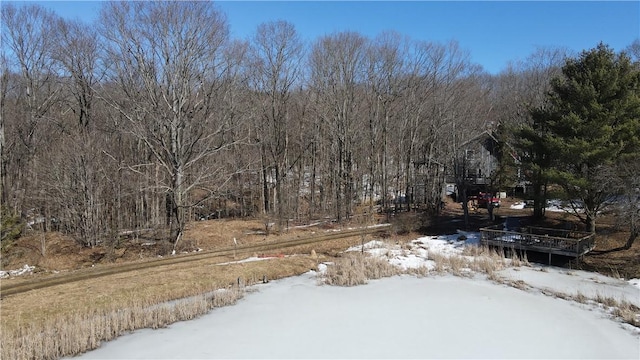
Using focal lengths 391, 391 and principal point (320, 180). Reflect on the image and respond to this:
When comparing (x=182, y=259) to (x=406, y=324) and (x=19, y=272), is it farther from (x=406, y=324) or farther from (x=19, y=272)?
(x=406, y=324)

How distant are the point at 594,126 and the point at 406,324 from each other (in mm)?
16099

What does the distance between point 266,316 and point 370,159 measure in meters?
27.4

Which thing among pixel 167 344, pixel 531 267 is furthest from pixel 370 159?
pixel 167 344

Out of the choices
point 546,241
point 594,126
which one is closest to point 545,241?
point 546,241

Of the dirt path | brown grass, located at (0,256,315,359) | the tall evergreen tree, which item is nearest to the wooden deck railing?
the tall evergreen tree

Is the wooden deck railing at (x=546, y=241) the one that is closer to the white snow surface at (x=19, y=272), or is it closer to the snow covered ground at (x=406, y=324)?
the snow covered ground at (x=406, y=324)

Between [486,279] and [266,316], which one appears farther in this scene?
[486,279]

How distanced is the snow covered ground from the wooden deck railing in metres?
2.98

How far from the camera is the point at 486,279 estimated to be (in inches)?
666

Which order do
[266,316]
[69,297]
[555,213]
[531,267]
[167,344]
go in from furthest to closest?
[555,213] < [531,267] < [69,297] < [266,316] < [167,344]

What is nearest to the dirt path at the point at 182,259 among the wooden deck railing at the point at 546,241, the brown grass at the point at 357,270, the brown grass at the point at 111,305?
the brown grass at the point at 111,305

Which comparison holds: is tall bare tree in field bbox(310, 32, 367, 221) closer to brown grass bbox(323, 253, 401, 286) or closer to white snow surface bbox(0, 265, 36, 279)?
brown grass bbox(323, 253, 401, 286)

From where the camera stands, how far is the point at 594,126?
65.9ft

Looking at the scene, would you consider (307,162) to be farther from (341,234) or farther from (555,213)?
(555,213)
